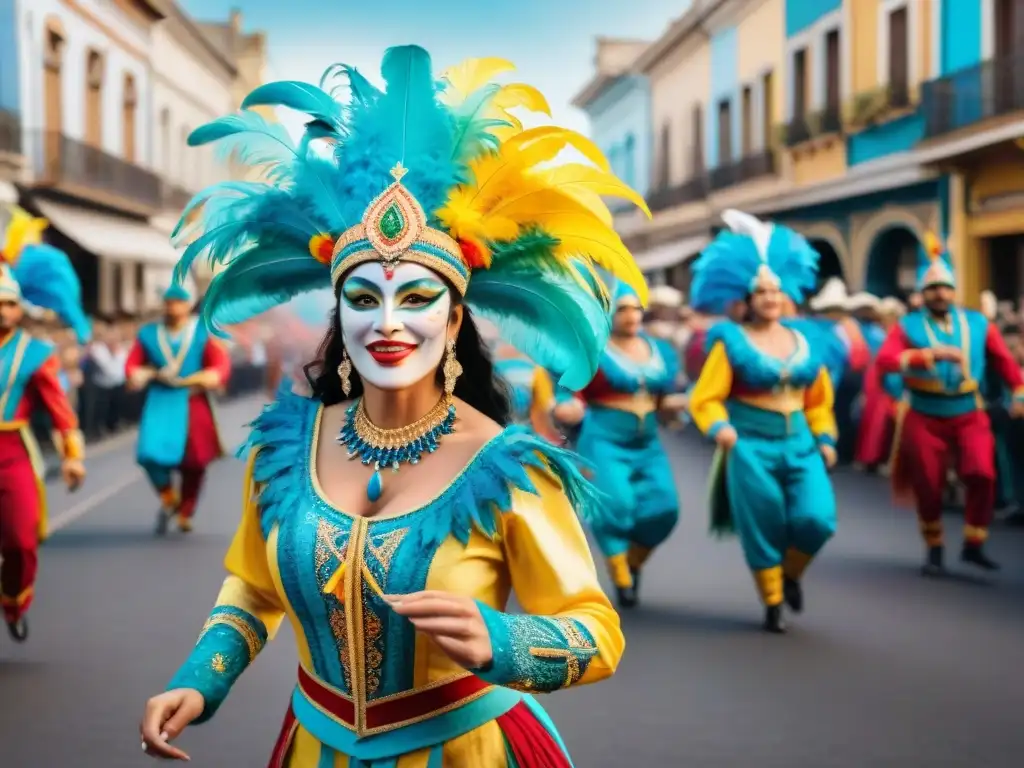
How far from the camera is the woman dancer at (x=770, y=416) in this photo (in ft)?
26.6

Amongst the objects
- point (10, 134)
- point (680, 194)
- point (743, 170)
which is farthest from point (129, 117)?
point (743, 170)

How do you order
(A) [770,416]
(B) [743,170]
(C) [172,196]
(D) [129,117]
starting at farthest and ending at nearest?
(C) [172,196] < (D) [129,117] < (B) [743,170] < (A) [770,416]

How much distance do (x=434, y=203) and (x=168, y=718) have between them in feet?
3.93

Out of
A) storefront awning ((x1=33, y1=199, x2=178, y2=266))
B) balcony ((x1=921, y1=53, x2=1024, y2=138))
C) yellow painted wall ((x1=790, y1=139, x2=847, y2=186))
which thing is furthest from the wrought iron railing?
balcony ((x1=921, y1=53, x2=1024, y2=138))

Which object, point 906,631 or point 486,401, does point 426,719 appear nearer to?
point 486,401

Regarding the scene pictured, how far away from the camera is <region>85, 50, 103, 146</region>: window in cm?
3266

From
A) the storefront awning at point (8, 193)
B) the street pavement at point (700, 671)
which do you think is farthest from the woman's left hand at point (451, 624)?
the storefront awning at point (8, 193)

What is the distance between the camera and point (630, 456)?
8.98 meters

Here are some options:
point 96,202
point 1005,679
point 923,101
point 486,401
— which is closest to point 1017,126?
point 923,101

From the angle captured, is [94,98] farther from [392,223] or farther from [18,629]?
[392,223]

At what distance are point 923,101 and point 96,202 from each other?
17.2m

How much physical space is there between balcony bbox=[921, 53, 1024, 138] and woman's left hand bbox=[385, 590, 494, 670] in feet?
55.5

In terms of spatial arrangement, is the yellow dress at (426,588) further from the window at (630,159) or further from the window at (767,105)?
the window at (630,159)

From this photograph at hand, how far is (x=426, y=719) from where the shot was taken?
10.1 ft
